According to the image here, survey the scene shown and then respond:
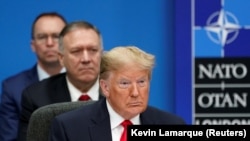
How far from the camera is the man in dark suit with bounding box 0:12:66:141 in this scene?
3415mm

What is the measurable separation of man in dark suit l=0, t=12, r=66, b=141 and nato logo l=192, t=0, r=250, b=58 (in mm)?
835

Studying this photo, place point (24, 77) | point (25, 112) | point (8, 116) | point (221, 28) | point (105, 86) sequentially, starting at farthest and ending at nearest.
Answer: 1. point (221, 28)
2. point (24, 77)
3. point (8, 116)
4. point (25, 112)
5. point (105, 86)

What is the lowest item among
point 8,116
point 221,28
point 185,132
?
point 8,116

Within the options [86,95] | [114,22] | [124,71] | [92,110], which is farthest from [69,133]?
[114,22]

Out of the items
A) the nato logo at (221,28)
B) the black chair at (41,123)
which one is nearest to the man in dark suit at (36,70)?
the nato logo at (221,28)

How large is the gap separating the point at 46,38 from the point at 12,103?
44cm

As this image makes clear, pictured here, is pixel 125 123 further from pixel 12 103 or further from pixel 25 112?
pixel 12 103

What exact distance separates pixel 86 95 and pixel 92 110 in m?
0.78

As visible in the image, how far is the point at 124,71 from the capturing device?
6.88ft

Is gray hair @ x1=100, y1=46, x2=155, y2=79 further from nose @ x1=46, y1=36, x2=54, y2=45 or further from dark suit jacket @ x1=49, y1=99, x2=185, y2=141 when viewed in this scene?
nose @ x1=46, y1=36, x2=54, y2=45

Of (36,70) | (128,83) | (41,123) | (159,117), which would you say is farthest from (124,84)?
(36,70)

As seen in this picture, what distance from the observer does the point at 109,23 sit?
13.0 feet

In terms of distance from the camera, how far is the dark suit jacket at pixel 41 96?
2885 mm

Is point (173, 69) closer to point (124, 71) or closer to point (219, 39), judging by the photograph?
point (219, 39)
